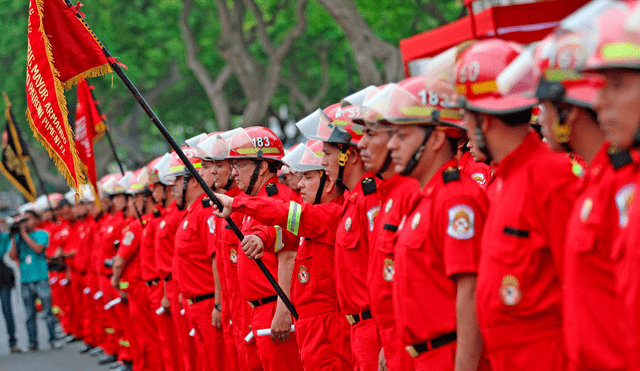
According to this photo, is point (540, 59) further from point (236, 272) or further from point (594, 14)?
point (236, 272)

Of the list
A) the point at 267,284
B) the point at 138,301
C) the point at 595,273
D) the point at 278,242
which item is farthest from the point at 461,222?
the point at 138,301

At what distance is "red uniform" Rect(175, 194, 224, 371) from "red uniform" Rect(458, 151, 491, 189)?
9.73 feet

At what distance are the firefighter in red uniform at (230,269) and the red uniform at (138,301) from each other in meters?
3.60

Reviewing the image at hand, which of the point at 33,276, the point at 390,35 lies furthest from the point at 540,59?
the point at 390,35

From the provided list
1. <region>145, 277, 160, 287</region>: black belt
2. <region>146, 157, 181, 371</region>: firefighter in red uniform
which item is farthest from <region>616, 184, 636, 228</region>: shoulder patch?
<region>145, 277, 160, 287</region>: black belt

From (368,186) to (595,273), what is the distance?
9.27 ft

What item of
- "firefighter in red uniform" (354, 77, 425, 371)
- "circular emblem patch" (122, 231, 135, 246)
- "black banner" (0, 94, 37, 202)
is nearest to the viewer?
"firefighter in red uniform" (354, 77, 425, 371)

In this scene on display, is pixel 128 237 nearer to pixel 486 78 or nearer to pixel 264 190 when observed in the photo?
pixel 264 190

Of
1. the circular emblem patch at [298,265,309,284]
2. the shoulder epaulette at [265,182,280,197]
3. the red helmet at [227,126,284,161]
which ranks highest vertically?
the red helmet at [227,126,284,161]

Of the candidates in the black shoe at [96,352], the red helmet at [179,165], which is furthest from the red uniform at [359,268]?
Result: the black shoe at [96,352]

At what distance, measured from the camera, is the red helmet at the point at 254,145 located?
770 centimetres

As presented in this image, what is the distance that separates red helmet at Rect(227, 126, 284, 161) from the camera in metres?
7.70

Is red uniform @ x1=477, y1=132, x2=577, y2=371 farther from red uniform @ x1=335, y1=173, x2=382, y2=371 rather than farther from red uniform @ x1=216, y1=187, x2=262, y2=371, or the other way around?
red uniform @ x1=216, y1=187, x2=262, y2=371

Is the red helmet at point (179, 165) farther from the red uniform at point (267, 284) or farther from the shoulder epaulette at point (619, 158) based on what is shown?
the shoulder epaulette at point (619, 158)
